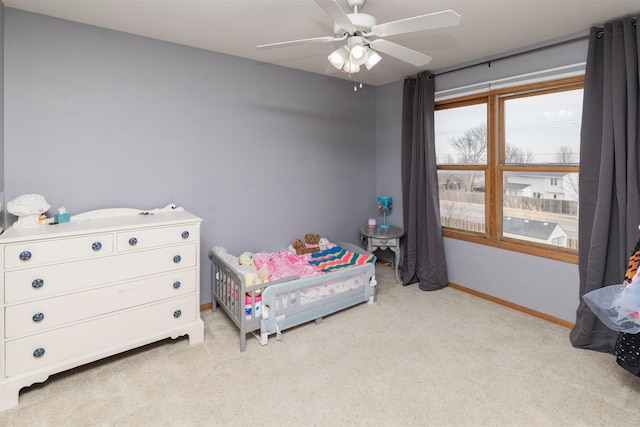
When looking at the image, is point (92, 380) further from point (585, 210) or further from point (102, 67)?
point (585, 210)

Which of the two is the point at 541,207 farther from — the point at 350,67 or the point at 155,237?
the point at 155,237

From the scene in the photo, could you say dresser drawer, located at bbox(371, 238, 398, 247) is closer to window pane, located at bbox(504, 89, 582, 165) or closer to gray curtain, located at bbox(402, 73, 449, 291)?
gray curtain, located at bbox(402, 73, 449, 291)

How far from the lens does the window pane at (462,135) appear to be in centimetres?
350

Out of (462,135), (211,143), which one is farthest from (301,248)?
(462,135)

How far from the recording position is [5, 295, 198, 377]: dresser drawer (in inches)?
77.6

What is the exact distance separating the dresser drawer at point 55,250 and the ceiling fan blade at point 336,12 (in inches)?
73.4

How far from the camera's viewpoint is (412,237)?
12.8 ft

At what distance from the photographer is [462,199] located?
148 inches

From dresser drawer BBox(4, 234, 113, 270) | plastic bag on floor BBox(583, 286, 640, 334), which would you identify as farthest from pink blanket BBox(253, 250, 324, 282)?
plastic bag on floor BBox(583, 286, 640, 334)

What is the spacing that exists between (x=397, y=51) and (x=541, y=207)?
2080mm

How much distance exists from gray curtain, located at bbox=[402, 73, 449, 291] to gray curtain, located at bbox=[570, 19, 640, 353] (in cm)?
129

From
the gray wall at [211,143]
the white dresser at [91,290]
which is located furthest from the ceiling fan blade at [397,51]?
the white dresser at [91,290]

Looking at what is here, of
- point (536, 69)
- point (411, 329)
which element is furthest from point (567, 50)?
point (411, 329)

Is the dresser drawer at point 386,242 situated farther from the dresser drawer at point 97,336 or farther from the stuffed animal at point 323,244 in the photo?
the dresser drawer at point 97,336
